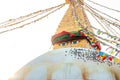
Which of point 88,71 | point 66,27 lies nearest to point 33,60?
point 88,71

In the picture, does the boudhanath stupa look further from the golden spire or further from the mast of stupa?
the golden spire

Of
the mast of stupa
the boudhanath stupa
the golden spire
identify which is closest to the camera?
the boudhanath stupa

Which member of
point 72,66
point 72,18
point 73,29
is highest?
point 72,18

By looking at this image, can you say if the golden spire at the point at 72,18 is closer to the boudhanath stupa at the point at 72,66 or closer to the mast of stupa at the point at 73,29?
the mast of stupa at the point at 73,29

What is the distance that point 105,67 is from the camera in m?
6.16

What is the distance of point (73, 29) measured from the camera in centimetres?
830

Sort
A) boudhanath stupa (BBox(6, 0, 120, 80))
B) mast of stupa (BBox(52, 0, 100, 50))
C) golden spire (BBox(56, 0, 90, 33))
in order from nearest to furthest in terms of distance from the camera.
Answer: boudhanath stupa (BBox(6, 0, 120, 80))
mast of stupa (BBox(52, 0, 100, 50))
golden spire (BBox(56, 0, 90, 33))

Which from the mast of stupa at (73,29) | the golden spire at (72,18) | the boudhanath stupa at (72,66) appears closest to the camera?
the boudhanath stupa at (72,66)

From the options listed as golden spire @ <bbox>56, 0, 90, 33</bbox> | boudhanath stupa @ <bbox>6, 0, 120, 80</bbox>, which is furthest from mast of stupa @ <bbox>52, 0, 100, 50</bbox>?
boudhanath stupa @ <bbox>6, 0, 120, 80</bbox>

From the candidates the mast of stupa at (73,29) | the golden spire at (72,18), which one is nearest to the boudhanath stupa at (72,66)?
the mast of stupa at (73,29)

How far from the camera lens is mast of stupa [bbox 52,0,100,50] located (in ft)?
26.5

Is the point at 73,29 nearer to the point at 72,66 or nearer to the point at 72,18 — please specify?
the point at 72,18

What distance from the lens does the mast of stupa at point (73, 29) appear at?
8086 millimetres

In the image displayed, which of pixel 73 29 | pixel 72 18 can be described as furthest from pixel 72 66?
pixel 72 18
